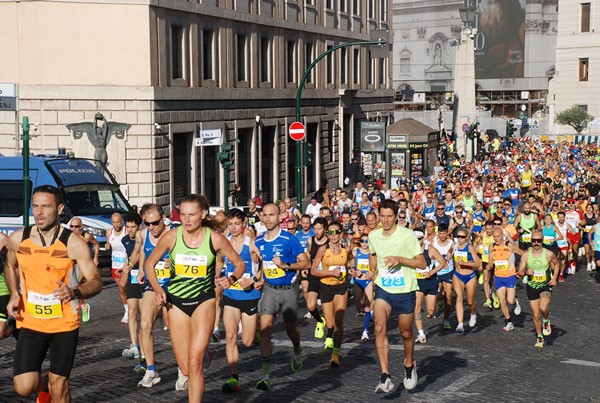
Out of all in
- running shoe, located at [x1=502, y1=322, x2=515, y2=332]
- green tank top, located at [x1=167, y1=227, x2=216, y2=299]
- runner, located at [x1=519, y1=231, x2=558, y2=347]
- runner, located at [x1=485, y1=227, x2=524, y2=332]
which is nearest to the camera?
green tank top, located at [x1=167, y1=227, x2=216, y2=299]

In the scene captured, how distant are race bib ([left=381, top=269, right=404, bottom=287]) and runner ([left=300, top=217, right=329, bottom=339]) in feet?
10.9

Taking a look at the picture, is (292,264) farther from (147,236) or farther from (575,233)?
(575,233)

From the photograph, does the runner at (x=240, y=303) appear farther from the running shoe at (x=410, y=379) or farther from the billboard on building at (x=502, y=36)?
the billboard on building at (x=502, y=36)

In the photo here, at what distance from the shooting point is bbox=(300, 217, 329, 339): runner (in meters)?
14.0

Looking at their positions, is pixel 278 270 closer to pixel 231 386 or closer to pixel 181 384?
pixel 231 386

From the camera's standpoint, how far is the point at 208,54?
3372 centimetres

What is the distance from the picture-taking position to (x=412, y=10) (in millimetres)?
115750

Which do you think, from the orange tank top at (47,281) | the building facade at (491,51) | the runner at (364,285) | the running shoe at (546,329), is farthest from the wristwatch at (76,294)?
the building facade at (491,51)

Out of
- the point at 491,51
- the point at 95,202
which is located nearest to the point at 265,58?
the point at 95,202

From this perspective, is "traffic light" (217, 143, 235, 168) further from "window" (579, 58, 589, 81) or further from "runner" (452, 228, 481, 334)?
"window" (579, 58, 589, 81)

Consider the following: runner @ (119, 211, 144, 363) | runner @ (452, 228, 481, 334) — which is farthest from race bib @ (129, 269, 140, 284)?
runner @ (452, 228, 481, 334)

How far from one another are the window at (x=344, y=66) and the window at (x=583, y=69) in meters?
40.5

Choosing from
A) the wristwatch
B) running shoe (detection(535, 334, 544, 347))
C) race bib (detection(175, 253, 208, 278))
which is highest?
race bib (detection(175, 253, 208, 278))

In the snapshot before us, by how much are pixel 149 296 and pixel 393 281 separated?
2546 mm
